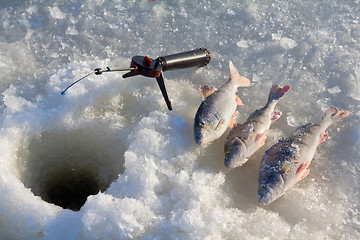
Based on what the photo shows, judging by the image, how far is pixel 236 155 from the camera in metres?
2.60

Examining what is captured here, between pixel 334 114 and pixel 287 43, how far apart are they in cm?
94

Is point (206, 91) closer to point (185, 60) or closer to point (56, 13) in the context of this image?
point (185, 60)

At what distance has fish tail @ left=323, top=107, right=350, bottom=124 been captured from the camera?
2871 millimetres

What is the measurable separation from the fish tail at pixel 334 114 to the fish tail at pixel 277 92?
0.34m

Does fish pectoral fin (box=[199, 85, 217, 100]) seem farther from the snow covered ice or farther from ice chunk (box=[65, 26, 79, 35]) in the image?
ice chunk (box=[65, 26, 79, 35])

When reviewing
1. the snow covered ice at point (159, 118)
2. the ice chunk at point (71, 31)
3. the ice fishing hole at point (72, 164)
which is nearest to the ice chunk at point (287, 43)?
the snow covered ice at point (159, 118)

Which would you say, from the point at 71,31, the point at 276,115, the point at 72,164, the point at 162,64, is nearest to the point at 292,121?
the point at 276,115

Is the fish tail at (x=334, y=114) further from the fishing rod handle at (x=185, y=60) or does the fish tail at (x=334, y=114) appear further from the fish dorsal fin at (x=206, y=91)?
the fishing rod handle at (x=185, y=60)

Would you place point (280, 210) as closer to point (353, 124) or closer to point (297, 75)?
point (353, 124)

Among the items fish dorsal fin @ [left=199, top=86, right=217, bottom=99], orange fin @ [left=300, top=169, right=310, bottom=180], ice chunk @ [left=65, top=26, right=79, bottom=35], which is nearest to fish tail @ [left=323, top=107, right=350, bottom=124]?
orange fin @ [left=300, top=169, right=310, bottom=180]

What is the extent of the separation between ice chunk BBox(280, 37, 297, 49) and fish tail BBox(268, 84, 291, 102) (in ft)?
2.36

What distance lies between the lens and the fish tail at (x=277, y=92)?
296 cm

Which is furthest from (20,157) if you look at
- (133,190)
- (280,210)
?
(280,210)

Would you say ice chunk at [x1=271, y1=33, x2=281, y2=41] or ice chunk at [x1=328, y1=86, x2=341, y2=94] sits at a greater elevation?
ice chunk at [x1=271, y1=33, x2=281, y2=41]
